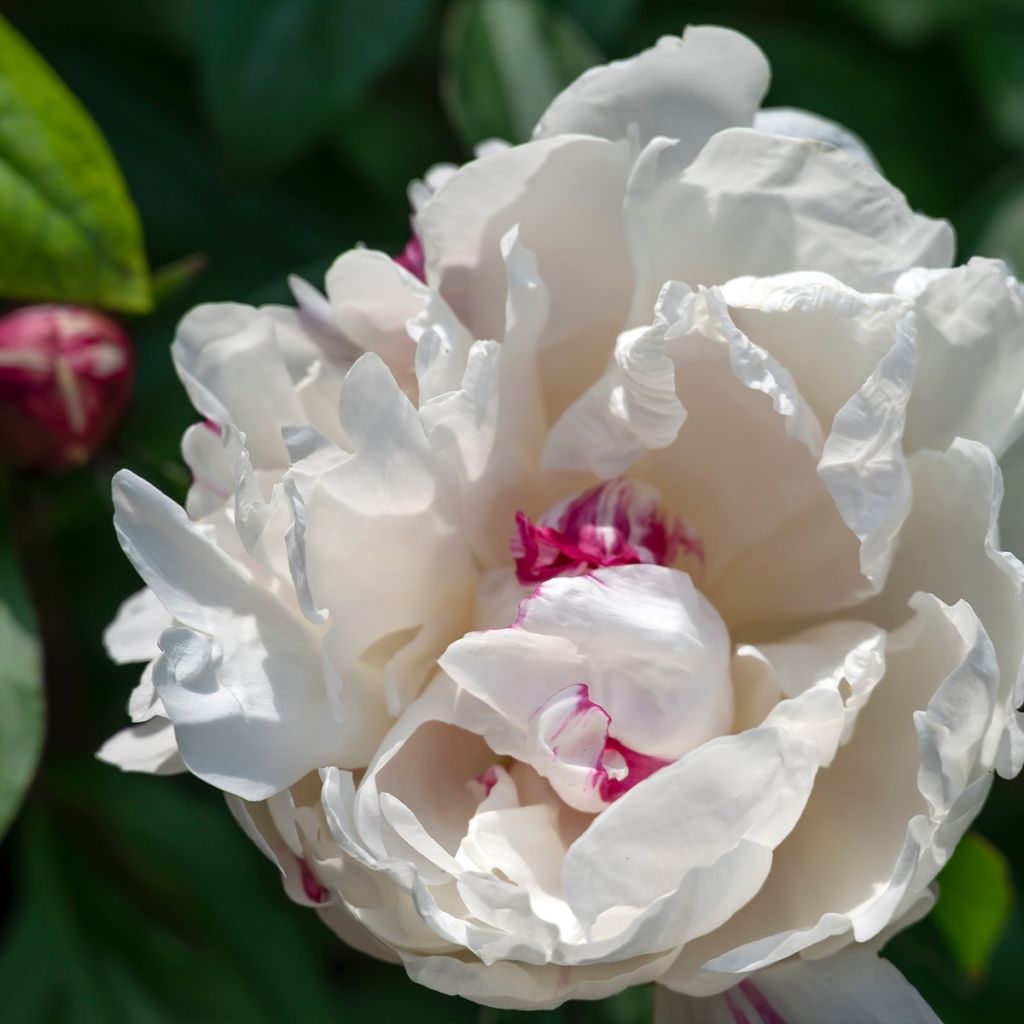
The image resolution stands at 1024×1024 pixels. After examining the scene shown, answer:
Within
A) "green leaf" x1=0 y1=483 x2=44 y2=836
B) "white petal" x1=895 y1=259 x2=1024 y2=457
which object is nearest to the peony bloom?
"white petal" x1=895 y1=259 x2=1024 y2=457

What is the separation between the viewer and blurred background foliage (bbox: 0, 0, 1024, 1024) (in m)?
0.78

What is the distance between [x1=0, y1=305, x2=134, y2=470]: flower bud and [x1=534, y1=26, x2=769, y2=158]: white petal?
0.30 meters

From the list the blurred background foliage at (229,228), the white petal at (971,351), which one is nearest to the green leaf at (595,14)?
the blurred background foliage at (229,228)

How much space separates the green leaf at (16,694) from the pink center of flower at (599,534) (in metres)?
0.28

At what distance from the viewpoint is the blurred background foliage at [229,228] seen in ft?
2.54

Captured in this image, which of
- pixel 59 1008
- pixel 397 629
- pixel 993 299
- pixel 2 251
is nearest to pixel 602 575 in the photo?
pixel 397 629

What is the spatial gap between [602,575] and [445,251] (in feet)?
0.54

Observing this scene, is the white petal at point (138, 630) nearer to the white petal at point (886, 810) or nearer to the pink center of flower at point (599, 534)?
the pink center of flower at point (599, 534)

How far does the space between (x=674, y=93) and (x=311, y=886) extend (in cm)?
37

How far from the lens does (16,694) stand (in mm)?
741

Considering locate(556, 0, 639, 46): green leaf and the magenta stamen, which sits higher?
locate(556, 0, 639, 46): green leaf

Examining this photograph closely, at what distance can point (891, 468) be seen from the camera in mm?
557

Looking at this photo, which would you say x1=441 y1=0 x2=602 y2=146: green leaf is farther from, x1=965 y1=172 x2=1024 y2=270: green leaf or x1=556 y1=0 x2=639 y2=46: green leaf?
x1=965 y1=172 x2=1024 y2=270: green leaf

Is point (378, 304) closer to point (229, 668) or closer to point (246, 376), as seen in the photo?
point (246, 376)
